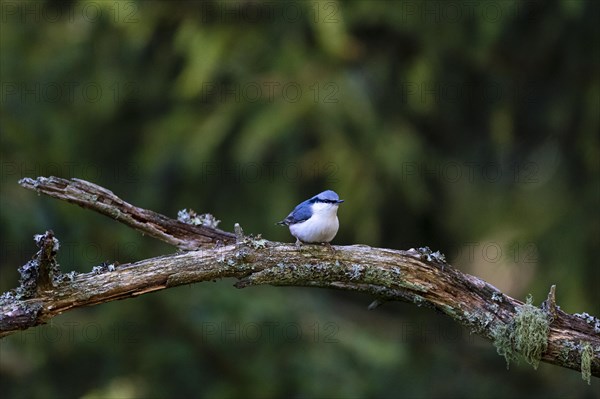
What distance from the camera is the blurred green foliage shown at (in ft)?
24.8

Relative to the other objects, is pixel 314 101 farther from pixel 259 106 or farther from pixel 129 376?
pixel 129 376

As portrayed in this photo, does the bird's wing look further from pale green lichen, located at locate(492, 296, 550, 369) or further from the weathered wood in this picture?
pale green lichen, located at locate(492, 296, 550, 369)

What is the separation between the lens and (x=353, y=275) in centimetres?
379

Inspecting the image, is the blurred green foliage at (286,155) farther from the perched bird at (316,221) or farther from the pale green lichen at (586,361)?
the pale green lichen at (586,361)

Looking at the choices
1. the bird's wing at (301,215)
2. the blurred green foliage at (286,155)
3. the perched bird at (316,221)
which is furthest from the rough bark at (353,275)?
the blurred green foliage at (286,155)

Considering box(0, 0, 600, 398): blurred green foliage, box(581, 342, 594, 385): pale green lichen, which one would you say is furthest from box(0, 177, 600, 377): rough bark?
box(0, 0, 600, 398): blurred green foliage

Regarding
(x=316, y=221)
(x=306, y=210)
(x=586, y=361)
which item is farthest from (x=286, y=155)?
(x=586, y=361)

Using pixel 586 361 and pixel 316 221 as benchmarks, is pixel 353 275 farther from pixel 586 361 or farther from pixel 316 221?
pixel 586 361

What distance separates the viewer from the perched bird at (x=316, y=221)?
13.4 ft

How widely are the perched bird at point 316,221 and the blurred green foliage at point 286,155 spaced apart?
2.99 metres

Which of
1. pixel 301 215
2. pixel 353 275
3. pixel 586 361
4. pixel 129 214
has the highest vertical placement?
pixel 301 215

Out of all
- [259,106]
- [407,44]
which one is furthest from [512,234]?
[259,106]

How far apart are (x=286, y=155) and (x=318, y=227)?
376 centimetres

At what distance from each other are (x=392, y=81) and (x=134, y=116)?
2.71 m
